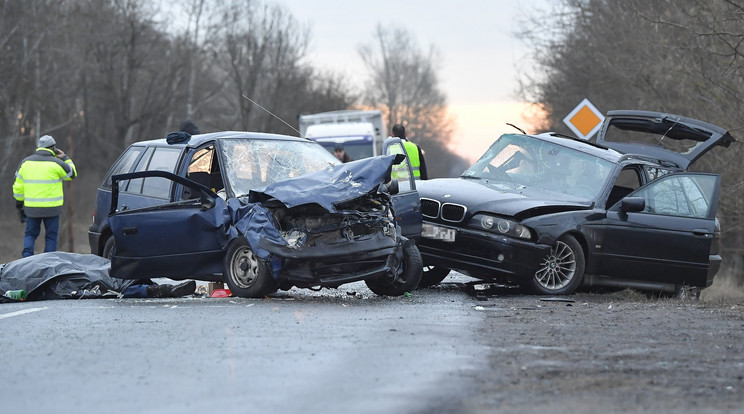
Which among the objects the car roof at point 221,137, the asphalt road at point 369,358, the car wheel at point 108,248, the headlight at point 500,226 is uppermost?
the car roof at point 221,137

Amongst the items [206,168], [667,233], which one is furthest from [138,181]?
[667,233]

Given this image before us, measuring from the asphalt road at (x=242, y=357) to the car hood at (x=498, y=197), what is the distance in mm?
1539

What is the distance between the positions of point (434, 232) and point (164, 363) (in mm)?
5581

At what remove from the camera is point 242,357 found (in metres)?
6.95

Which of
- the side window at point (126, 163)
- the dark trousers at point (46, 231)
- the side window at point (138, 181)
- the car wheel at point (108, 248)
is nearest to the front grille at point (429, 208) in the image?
the side window at point (138, 181)

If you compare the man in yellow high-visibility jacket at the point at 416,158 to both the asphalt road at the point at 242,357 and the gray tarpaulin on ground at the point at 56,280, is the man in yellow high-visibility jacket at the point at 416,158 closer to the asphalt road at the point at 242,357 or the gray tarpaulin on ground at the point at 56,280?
the gray tarpaulin on ground at the point at 56,280

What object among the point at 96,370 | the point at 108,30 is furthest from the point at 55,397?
the point at 108,30

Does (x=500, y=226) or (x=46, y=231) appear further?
(x=46, y=231)

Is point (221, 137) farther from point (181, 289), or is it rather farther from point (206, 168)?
point (181, 289)

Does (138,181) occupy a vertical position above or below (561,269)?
above

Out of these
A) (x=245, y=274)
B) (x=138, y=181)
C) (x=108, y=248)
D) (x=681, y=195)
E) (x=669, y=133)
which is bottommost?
(x=108, y=248)

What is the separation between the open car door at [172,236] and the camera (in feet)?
36.2

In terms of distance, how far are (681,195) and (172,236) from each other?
5.78 metres

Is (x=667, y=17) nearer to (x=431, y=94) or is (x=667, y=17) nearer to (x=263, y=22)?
(x=263, y=22)
